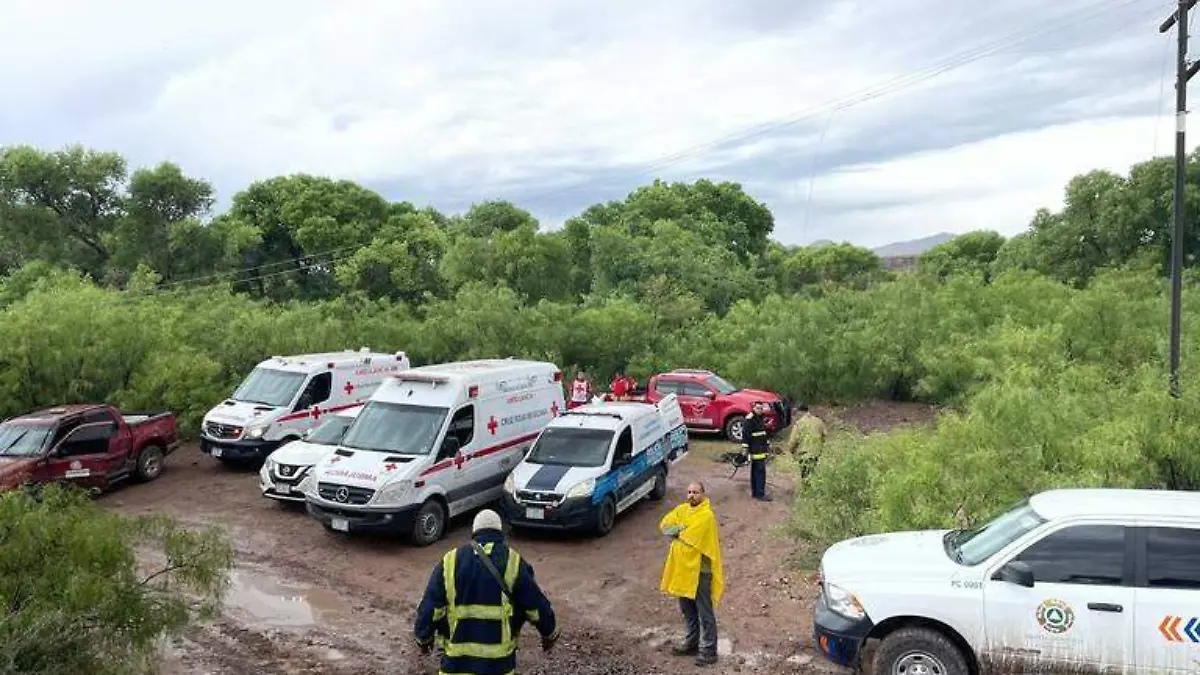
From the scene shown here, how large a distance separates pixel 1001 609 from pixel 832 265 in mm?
72485

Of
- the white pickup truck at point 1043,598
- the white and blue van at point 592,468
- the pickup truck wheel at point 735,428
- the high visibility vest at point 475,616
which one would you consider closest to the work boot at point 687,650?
the white pickup truck at point 1043,598

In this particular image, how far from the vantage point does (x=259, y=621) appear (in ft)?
29.5

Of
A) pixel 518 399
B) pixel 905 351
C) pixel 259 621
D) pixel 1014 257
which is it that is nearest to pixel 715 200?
pixel 1014 257

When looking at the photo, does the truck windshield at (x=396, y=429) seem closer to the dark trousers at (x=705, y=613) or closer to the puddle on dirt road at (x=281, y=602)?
the puddle on dirt road at (x=281, y=602)

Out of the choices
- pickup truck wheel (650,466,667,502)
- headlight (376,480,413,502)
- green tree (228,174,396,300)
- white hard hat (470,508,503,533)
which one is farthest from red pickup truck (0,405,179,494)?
green tree (228,174,396,300)

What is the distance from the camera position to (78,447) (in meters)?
14.1

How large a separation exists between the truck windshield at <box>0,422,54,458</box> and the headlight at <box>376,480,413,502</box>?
6537mm

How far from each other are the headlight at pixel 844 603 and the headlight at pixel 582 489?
204 inches

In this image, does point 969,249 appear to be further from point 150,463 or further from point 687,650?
point 687,650

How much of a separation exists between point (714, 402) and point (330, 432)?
360 inches

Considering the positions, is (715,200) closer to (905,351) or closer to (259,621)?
(905,351)

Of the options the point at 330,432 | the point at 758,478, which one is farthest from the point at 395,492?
the point at 758,478

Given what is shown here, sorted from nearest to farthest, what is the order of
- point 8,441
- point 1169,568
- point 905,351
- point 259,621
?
point 1169,568 < point 259,621 < point 8,441 < point 905,351

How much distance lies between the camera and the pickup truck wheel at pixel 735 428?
1959cm
